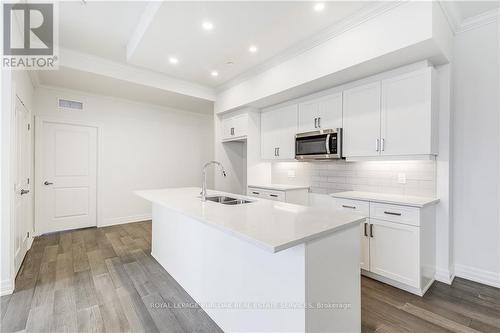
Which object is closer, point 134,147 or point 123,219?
point 123,219

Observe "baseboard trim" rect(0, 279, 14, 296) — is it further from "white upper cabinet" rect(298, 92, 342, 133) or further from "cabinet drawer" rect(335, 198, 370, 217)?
"white upper cabinet" rect(298, 92, 342, 133)

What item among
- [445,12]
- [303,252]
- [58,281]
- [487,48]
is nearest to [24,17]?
[58,281]

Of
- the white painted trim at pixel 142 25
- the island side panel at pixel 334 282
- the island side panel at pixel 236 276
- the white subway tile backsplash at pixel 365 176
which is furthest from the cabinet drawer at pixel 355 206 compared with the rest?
the white painted trim at pixel 142 25

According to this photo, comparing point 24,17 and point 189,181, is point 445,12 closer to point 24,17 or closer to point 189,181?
point 24,17

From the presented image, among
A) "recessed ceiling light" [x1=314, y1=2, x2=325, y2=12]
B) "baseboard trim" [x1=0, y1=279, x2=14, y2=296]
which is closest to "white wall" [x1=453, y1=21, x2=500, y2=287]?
"recessed ceiling light" [x1=314, y1=2, x2=325, y2=12]

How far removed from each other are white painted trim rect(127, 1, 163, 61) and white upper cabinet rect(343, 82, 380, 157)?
247 centimetres

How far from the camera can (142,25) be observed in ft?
9.41

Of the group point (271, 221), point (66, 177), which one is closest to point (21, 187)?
point (66, 177)

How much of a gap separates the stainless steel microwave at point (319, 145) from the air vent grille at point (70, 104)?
422 cm

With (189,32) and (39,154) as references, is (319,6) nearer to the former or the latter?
(189,32)

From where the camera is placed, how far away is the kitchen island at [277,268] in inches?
53.4

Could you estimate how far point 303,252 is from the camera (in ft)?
4.36

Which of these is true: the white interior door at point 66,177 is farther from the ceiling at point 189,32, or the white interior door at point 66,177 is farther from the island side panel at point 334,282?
the island side panel at point 334,282

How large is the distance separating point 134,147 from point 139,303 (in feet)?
12.6
